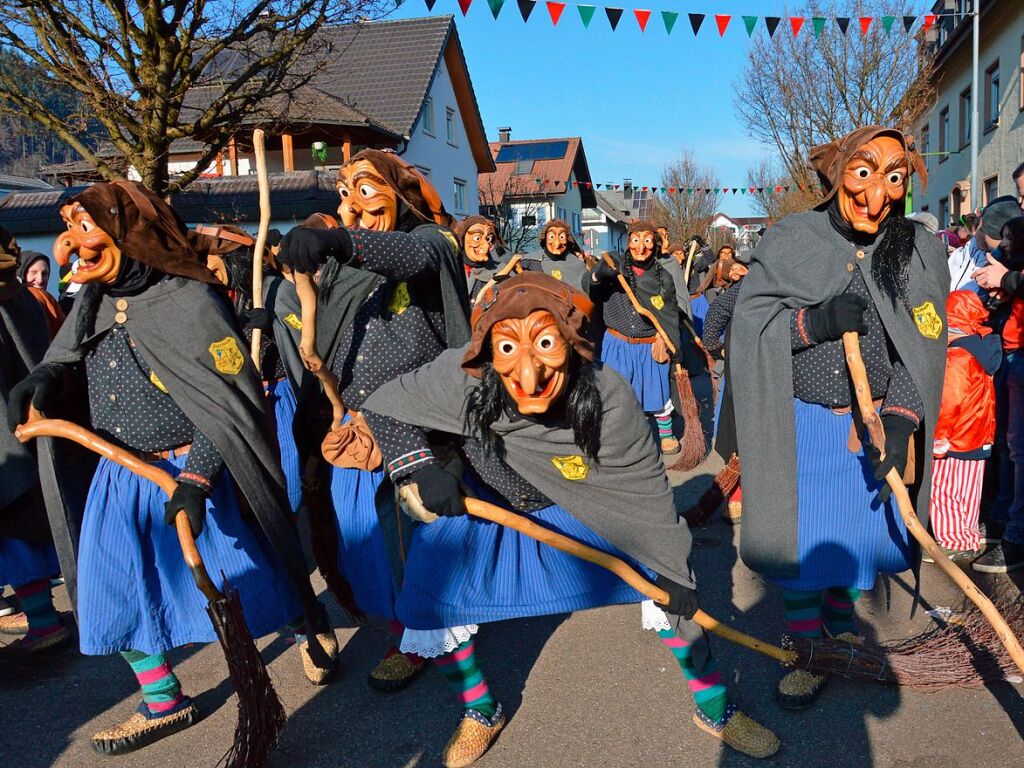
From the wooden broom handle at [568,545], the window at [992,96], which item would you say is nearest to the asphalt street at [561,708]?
the wooden broom handle at [568,545]

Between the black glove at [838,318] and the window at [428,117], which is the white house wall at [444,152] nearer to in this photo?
the window at [428,117]

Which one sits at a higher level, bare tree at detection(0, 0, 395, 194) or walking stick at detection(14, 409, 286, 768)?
bare tree at detection(0, 0, 395, 194)

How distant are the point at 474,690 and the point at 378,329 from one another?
51.3 inches

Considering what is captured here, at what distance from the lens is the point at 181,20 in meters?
8.54

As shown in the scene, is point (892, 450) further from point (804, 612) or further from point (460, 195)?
point (460, 195)

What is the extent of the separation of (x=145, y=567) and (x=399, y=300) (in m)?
1.28

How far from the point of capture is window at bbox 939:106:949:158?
71.9 feet

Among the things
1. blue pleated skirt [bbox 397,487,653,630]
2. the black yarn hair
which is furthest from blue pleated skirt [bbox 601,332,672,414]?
the black yarn hair

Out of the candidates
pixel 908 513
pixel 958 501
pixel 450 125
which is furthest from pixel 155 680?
pixel 450 125

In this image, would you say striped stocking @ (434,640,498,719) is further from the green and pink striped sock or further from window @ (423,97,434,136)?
window @ (423,97,434,136)

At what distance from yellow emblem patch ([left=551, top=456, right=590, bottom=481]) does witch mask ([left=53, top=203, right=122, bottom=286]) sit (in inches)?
61.8

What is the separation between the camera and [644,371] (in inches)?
268

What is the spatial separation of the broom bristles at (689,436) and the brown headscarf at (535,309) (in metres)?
4.15

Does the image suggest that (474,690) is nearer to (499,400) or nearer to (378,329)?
(499,400)
